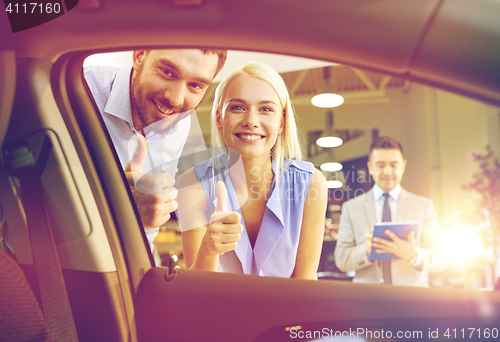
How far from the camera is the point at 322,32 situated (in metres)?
0.75

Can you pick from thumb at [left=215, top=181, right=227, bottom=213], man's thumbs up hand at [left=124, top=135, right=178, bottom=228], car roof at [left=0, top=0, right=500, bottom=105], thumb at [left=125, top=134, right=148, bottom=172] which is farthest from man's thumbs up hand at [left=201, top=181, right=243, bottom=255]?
car roof at [left=0, top=0, right=500, bottom=105]

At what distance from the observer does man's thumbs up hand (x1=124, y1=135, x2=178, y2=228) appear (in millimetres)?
1138

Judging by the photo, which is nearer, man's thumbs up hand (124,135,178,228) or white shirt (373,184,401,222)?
white shirt (373,184,401,222)

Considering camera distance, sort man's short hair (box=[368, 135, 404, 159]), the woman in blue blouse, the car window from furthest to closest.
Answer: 1. the woman in blue blouse
2. man's short hair (box=[368, 135, 404, 159])
3. the car window

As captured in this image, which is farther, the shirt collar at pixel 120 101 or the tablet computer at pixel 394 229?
the shirt collar at pixel 120 101

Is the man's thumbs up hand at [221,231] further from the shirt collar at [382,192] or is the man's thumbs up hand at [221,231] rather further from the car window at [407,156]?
the shirt collar at [382,192]

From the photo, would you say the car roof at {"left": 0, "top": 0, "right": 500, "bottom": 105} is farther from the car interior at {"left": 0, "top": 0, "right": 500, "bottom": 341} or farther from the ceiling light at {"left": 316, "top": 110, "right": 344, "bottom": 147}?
the ceiling light at {"left": 316, "top": 110, "right": 344, "bottom": 147}

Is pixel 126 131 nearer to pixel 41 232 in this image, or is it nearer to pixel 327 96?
pixel 41 232

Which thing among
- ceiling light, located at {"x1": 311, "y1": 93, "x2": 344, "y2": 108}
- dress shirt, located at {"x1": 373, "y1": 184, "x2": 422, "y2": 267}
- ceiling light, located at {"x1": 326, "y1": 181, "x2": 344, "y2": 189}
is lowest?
dress shirt, located at {"x1": 373, "y1": 184, "x2": 422, "y2": 267}

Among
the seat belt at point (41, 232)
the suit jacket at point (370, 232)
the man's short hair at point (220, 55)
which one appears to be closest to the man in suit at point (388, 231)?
the suit jacket at point (370, 232)

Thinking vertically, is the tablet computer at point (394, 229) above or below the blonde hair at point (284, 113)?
below

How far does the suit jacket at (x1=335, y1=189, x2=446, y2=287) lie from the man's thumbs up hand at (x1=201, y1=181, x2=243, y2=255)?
291 millimetres

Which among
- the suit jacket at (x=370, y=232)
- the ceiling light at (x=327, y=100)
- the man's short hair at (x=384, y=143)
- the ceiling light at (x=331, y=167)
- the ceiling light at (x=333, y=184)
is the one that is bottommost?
the suit jacket at (x=370, y=232)

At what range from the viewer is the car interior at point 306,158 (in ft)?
2.37
